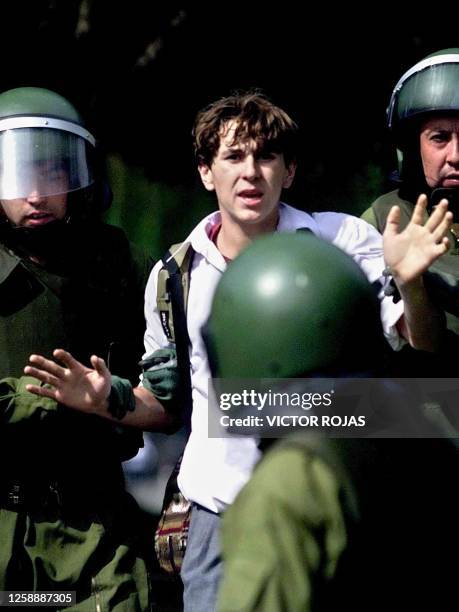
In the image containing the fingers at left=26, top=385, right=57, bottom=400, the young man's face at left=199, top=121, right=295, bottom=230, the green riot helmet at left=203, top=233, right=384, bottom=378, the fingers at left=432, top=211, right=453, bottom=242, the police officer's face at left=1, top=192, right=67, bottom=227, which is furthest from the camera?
the police officer's face at left=1, top=192, right=67, bottom=227

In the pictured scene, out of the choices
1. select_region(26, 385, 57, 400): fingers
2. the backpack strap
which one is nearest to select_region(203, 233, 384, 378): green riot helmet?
select_region(26, 385, 57, 400): fingers

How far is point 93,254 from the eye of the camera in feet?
18.2

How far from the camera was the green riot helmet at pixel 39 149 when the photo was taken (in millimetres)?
5551

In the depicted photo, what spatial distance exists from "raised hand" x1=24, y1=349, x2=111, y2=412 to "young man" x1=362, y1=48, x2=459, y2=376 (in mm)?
1051

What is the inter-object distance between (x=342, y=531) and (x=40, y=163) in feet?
8.89

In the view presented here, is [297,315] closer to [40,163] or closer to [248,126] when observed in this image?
[248,126]

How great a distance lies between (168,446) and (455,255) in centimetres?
294

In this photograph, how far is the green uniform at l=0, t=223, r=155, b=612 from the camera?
5223 mm

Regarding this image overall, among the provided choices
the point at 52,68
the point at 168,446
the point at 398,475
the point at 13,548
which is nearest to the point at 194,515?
the point at 13,548

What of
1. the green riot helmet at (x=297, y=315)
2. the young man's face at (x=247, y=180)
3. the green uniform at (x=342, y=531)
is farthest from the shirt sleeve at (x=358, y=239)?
the green uniform at (x=342, y=531)

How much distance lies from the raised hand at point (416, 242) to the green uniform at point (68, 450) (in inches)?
48.8

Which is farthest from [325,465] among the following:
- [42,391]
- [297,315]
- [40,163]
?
[40,163]

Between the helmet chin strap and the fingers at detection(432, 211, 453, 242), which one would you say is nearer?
the fingers at detection(432, 211, 453, 242)

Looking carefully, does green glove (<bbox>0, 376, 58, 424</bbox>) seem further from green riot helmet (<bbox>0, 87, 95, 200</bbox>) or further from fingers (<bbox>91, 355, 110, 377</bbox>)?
green riot helmet (<bbox>0, 87, 95, 200</bbox>)
